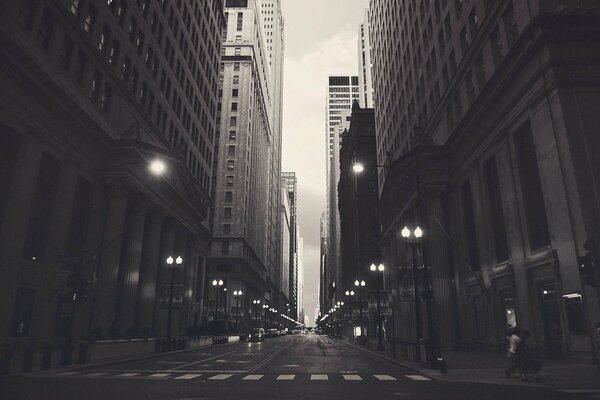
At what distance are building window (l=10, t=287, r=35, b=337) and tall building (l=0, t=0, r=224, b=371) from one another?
0.24 feet

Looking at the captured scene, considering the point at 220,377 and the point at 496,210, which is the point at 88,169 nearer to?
the point at 220,377

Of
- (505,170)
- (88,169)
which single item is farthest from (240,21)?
(505,170)

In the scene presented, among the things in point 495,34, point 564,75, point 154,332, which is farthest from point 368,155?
point 564,75

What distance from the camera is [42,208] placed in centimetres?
3159

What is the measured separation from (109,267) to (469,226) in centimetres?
3058

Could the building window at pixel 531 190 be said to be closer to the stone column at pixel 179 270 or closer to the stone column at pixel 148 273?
the stone column at pixel 148 273

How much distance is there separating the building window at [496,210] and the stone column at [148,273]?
34174 millimetres

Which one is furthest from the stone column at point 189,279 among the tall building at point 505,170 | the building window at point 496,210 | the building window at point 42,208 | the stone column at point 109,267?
the building window at point 496,210

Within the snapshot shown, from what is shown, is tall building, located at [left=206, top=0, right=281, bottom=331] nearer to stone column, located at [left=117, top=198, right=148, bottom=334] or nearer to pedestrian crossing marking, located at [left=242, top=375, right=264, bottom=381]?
stone column, located at [left=117, top=198, right=148, bottom=334]

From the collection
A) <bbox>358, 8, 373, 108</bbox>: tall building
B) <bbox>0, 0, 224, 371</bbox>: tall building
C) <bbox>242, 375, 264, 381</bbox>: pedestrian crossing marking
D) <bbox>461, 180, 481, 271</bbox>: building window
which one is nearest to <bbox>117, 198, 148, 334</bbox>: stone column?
<bbox>0, 0, 224, 371</bbox>: tall building

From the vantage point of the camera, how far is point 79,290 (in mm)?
22156

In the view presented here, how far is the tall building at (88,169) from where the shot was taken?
27.1m

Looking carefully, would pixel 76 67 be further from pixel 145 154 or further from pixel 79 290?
pixel 79 290

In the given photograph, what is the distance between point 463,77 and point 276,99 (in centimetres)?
15796
